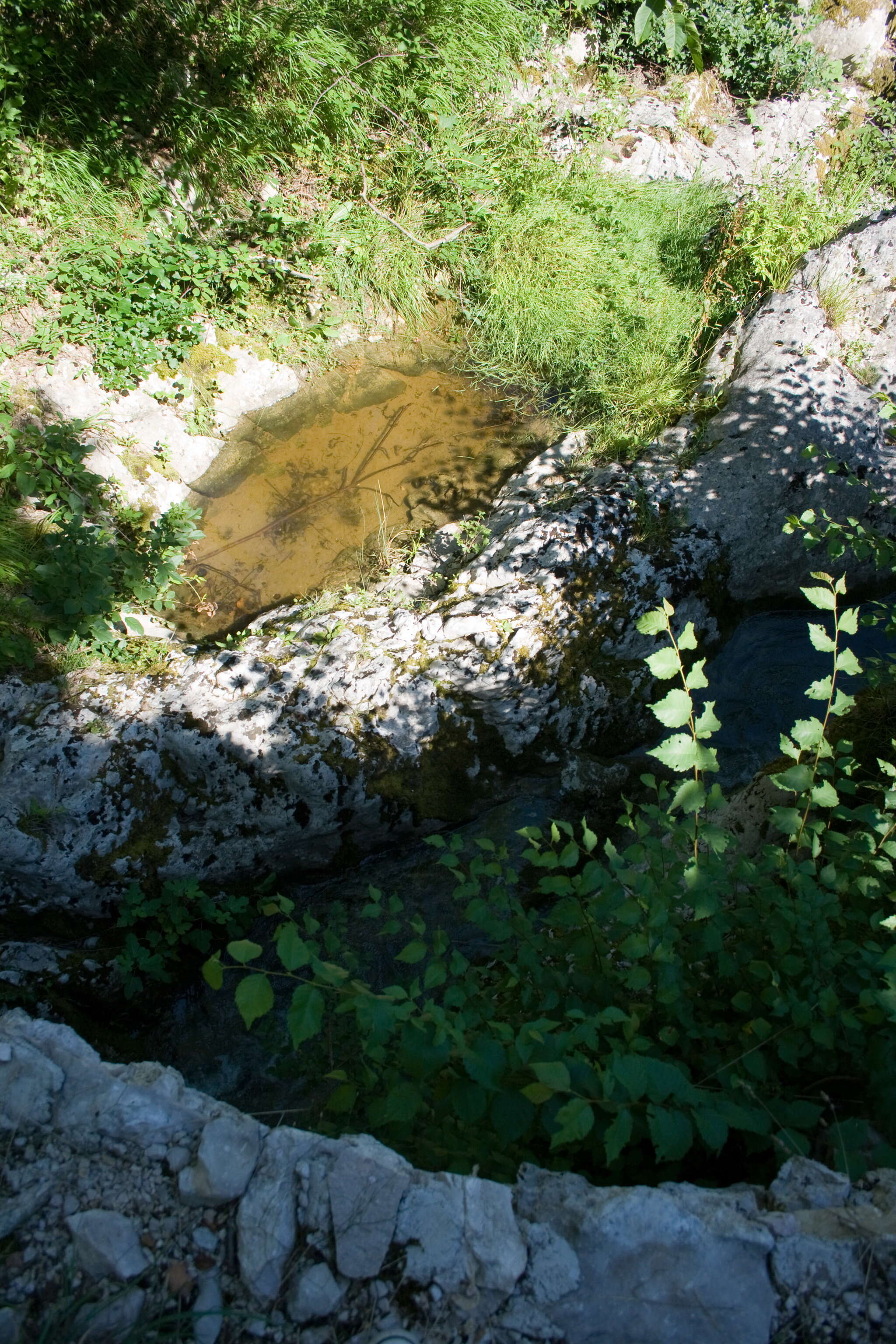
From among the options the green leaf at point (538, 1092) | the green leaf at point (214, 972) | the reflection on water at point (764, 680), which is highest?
the green leaf at point (214, 972)

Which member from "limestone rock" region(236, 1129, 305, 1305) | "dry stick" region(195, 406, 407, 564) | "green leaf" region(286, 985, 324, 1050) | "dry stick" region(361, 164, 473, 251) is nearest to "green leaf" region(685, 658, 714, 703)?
"green leaf" region(286, 985, 324, 1050)

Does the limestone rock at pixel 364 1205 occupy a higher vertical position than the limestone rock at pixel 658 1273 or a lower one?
higher

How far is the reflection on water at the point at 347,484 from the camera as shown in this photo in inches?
183

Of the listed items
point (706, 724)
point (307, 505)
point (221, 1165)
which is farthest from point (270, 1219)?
point (307, 505)

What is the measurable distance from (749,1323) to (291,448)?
15.9 ft

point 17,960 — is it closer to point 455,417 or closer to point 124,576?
point 124,576

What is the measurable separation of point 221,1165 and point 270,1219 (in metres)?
0.16

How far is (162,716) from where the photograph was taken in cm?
356

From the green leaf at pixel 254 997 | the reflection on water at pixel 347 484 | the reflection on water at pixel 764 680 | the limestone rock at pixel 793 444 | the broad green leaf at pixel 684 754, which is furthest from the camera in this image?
the reflection on water at pixel 347 484

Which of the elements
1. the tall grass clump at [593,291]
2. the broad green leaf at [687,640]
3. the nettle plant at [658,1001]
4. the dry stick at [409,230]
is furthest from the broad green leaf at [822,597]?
the dry stick at [409,230]

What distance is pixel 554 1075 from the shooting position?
158 centimetres

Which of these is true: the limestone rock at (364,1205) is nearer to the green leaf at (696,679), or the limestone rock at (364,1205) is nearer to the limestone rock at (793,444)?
the green leaf at (696,679)

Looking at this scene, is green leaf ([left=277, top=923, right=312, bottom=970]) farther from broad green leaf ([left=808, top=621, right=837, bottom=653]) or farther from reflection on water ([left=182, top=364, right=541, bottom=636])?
reflection on water ([left=182, top=364, right=541, bottom=636])

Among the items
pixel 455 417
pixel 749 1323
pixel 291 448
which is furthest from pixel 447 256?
pixel 749 1323
